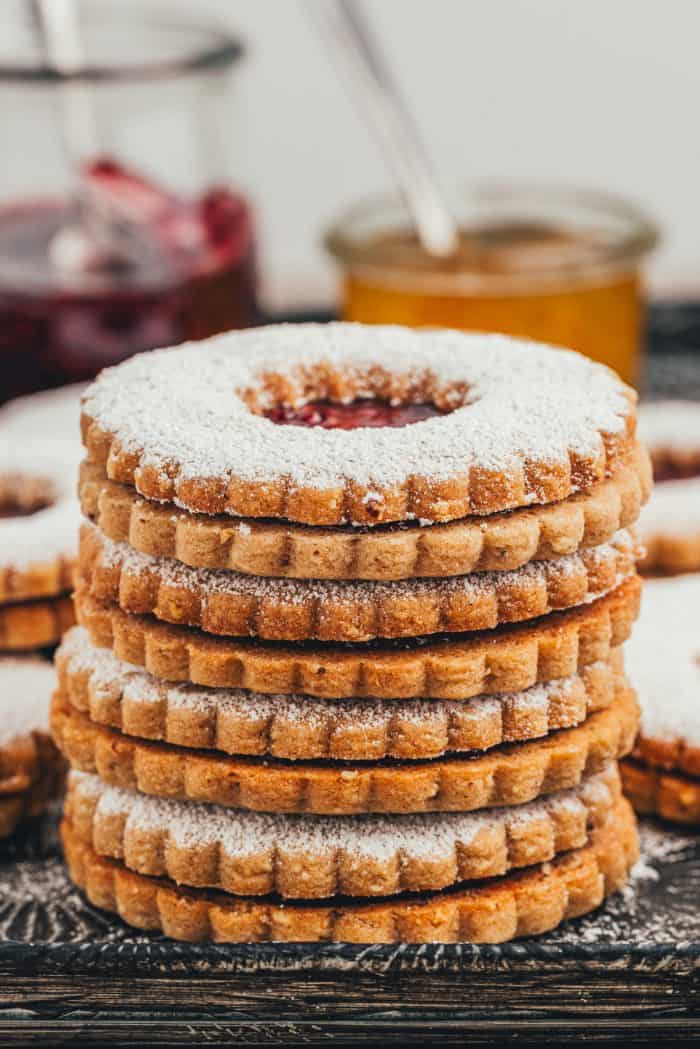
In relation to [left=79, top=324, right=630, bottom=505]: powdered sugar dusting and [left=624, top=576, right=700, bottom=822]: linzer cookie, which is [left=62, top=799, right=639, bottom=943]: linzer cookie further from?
[left=79, top=324, right=630, bottom=505]: powdered sugar dusting

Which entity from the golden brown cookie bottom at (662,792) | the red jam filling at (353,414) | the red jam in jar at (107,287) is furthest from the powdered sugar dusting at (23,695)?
the red jam in jar at (107,287)

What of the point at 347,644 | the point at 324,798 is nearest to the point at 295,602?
the point at 347,644

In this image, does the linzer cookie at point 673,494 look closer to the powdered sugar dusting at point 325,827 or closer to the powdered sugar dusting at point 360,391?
the powdered sugar dusting at point 360,391

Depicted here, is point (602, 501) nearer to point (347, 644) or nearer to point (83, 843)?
point (347, 644)

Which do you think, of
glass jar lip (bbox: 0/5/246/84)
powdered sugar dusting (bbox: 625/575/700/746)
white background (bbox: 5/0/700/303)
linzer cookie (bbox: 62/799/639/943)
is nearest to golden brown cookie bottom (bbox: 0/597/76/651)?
linzer cookie (bbox: 62/799/639/943)

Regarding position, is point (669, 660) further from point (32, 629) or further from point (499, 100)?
point (499, 100)

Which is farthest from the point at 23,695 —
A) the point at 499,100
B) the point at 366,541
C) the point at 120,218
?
the point at 499,100
